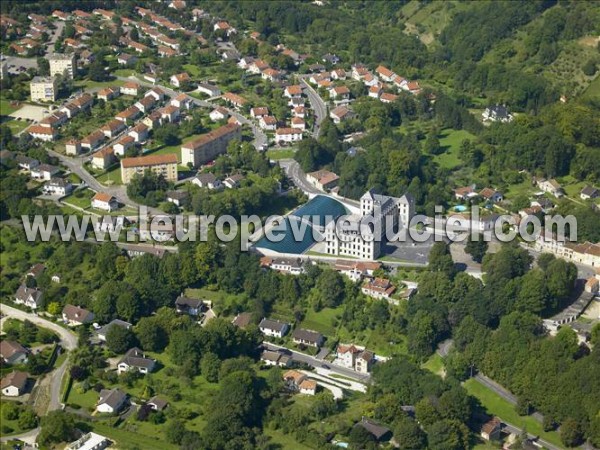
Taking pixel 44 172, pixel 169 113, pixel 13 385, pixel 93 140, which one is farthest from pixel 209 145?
pixel 13 385

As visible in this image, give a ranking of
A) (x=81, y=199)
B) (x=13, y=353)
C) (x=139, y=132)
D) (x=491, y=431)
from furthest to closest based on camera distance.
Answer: (x=139, y=132)
(x=81, y=199)
(x=13, y=353)
(x=491, y=431)

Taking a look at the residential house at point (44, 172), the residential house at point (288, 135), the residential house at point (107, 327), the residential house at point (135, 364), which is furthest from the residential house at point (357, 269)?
the residential house at point (44, 172)

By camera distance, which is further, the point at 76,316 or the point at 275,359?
the point at 76,316

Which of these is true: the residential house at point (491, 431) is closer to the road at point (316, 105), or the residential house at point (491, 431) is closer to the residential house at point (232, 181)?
the residential house at point (232, 181)

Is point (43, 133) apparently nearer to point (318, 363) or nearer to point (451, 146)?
point (451, 146)

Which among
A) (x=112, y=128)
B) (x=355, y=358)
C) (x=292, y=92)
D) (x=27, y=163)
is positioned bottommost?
(x=355, y=358)

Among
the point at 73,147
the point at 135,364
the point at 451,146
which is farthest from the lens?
the point at 451,146

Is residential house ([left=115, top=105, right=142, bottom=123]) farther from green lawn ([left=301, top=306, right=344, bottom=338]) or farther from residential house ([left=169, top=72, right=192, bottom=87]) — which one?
green lawn ([left=301, top=306, right=344, bottom=338])

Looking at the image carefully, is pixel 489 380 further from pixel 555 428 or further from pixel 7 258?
pixel 7 258
